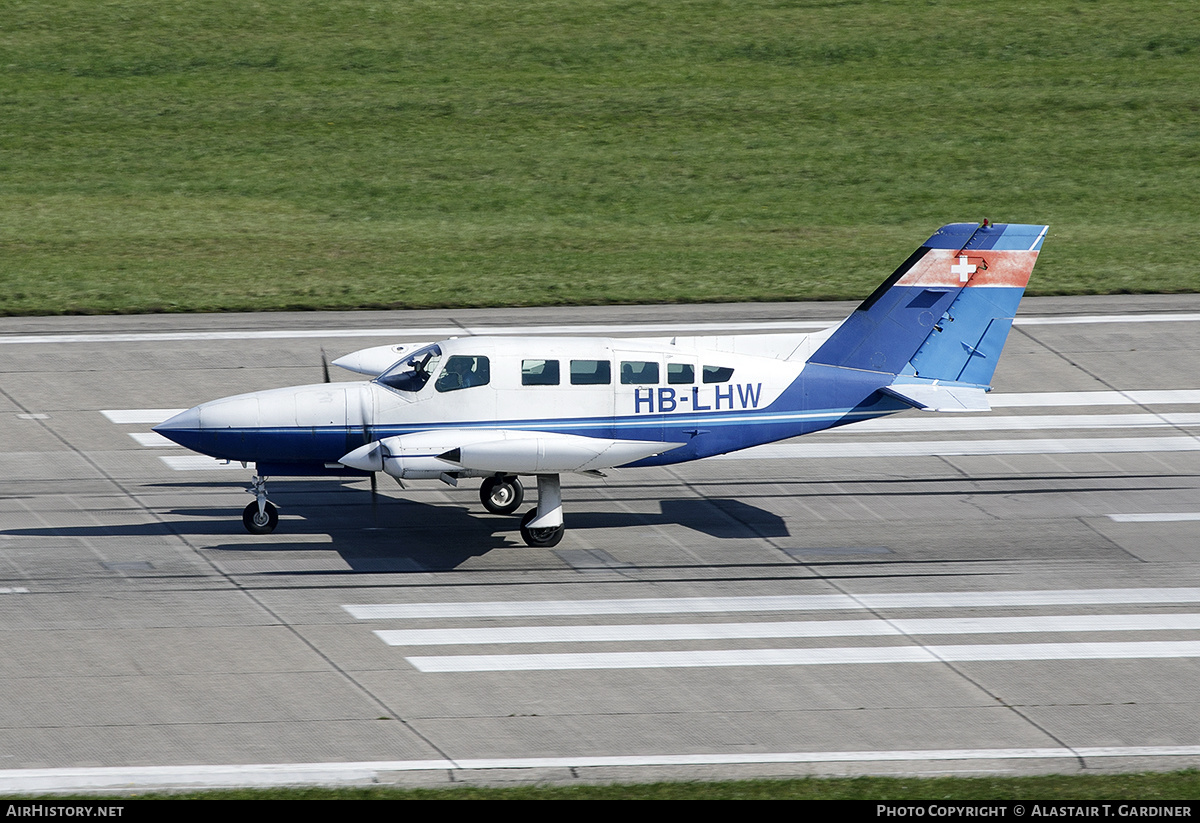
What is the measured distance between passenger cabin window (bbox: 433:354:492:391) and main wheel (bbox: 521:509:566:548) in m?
1.85

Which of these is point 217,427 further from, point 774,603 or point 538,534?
point 774,603

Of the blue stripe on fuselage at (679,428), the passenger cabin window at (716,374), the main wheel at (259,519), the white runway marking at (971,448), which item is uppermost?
the passenger cabin window at (716,374)

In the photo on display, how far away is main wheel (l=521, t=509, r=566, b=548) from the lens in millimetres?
19062

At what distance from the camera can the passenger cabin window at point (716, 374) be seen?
19344 millimetres

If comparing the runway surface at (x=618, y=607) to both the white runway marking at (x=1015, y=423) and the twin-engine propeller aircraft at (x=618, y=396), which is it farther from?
the twin-engine propeller aircraft at (x=618, y=396)

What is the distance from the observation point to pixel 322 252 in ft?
111

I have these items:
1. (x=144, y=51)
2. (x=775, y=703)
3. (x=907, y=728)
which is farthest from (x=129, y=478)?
(x=144, y=51)

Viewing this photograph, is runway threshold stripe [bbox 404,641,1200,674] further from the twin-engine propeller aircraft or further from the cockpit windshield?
the cockpit windshield

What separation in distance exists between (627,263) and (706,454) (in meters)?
14.2

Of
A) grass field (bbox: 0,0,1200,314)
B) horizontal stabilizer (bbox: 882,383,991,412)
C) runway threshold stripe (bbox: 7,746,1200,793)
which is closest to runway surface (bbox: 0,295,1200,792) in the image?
runway threshold stripe (bbox: 7,746,1200,793)

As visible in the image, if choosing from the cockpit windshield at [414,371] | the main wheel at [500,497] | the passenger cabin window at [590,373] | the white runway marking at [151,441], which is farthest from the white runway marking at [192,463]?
the passenger cabin window at [590,373]

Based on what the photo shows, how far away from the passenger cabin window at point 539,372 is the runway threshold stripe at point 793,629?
3535 millimetres

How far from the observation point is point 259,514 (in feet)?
63.6

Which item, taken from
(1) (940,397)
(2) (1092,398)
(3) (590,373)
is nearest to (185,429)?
(3) (590,373)
